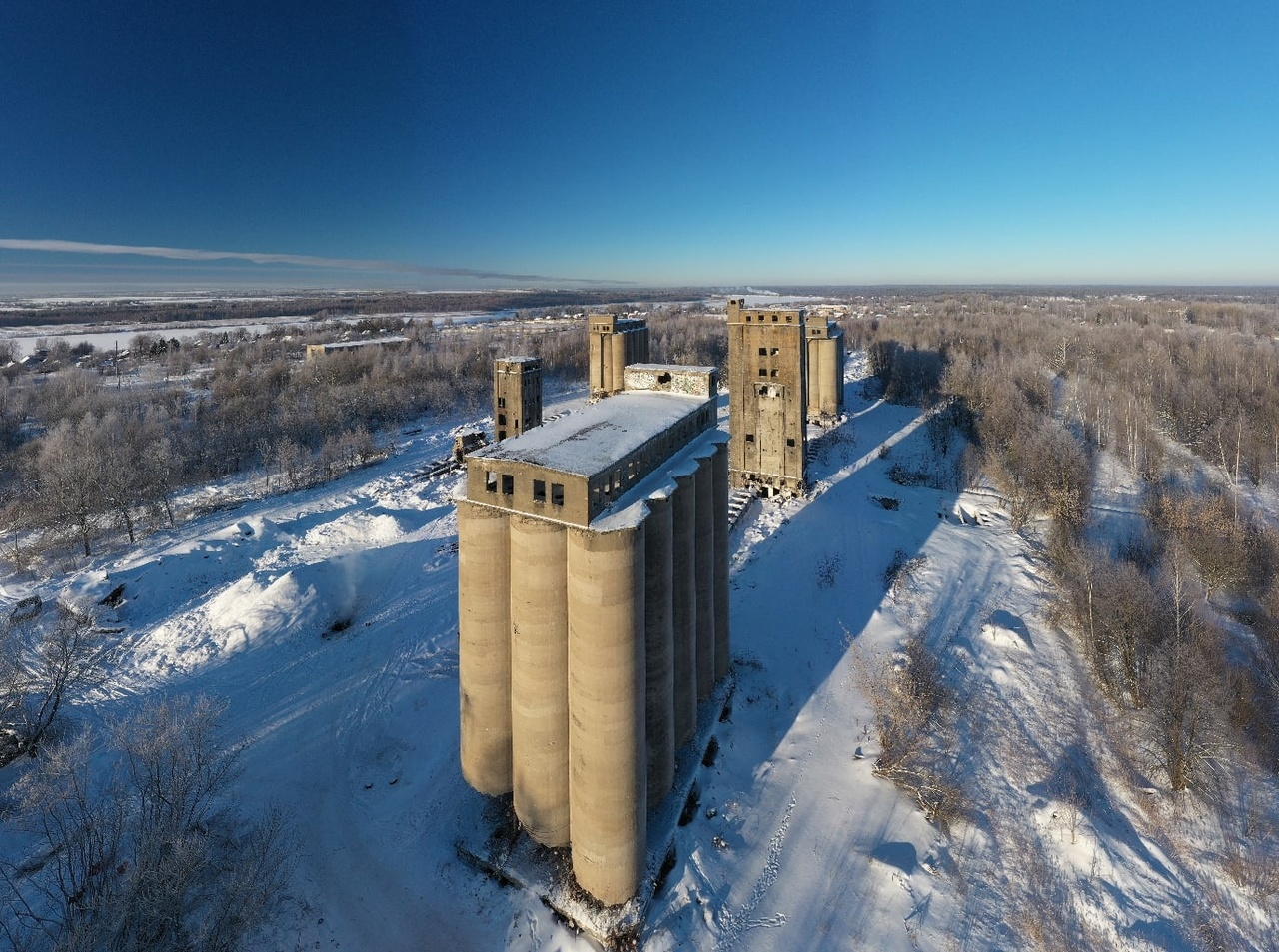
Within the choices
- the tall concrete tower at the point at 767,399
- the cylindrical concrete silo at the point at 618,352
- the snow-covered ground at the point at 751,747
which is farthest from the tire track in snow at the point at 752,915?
the cylindrical concrete silo at the point at 618,352

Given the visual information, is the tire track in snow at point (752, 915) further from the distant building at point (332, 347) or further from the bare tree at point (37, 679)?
the distant building at point (332, 347)

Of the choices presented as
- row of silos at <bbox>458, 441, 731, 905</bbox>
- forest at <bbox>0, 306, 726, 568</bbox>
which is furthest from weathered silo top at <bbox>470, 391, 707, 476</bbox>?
forest at <bbox>0, 306, 726, 568</bbox>

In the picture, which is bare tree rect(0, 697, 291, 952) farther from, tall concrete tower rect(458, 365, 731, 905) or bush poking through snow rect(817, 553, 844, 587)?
bush poking through snow rect(817, 553, 844, 587)

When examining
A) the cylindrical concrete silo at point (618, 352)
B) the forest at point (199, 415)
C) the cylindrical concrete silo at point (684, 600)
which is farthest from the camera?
the cylindrical concrete silo at point (618, 352)

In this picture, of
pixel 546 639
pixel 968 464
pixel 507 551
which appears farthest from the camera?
pixel 968 464

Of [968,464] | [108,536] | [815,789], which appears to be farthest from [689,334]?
[815,789]

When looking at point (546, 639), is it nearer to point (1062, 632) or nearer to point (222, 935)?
point (222, 935)

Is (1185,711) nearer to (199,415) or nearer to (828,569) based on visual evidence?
(828,569)
